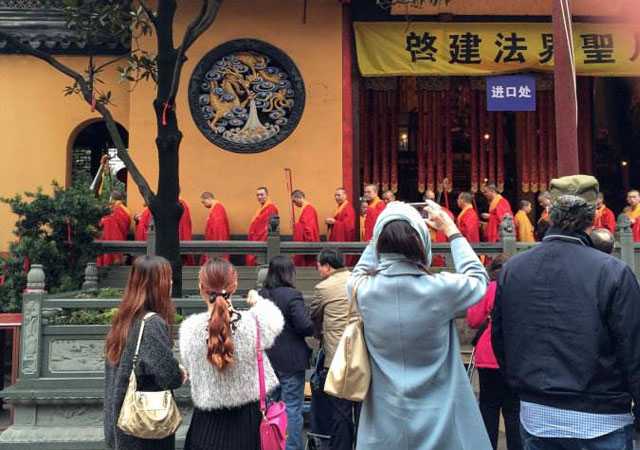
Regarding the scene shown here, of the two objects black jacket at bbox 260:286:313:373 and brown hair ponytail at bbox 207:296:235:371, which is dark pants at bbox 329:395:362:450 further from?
brown hair ponytail at bbox 207:296:235:371

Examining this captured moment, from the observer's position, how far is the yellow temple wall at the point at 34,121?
424 inches

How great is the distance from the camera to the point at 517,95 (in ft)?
34.6

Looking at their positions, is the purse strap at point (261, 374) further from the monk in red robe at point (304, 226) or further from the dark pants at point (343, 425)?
the monk in red robe at point (304, 226)

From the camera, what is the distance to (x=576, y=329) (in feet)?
7.32

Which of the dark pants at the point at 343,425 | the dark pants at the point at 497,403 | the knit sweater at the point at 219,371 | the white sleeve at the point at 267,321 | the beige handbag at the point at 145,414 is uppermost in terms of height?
the white sleeve at the point at 267,321

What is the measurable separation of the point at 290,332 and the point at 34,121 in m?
8.63

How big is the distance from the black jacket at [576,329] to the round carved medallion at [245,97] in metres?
8.05

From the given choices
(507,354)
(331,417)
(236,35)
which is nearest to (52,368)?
(331,417)

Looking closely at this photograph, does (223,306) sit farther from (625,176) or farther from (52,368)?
(625,176)

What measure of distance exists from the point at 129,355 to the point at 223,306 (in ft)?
1.75

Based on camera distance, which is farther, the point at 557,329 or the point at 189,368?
the point at 189,368

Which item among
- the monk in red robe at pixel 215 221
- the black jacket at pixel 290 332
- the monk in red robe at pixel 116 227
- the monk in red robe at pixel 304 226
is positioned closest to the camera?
the black jacket at pixel 290 332

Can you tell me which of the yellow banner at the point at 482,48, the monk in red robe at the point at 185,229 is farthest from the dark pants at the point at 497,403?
the yellow banner at the point at 482,48

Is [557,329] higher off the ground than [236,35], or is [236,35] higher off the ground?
[236,35]
